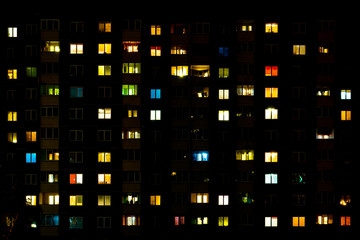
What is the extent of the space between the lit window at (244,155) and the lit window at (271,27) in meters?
16.1

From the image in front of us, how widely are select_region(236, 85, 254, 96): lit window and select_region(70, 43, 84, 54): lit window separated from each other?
21046mm

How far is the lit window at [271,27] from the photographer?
58.1m

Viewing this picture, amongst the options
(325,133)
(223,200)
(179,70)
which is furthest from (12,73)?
(325,133)

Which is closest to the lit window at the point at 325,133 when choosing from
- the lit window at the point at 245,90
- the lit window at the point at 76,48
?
the lit window at the point at 245,90

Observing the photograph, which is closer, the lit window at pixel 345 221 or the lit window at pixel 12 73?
the lit window at pixel 12 73

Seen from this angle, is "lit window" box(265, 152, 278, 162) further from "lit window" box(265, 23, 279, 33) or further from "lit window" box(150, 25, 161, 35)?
"lit window" box(150, 25, 161, 35)

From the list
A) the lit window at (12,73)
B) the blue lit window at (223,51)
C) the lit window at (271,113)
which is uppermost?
the blue lit window at (223,51)

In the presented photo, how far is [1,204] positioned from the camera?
127 feet

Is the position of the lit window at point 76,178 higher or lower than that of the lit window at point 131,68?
lower

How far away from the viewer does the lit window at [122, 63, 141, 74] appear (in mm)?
57625

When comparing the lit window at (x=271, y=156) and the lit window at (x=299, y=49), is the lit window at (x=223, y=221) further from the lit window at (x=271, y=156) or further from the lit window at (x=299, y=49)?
the lit window at (x=299, y=49)

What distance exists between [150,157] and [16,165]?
57.3 feet

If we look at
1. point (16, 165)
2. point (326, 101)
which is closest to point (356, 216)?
point (326, 101)

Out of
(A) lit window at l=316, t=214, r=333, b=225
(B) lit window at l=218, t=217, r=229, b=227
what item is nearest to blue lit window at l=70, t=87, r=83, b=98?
(B) lit window at l=218, t=217, r=229, b=227
